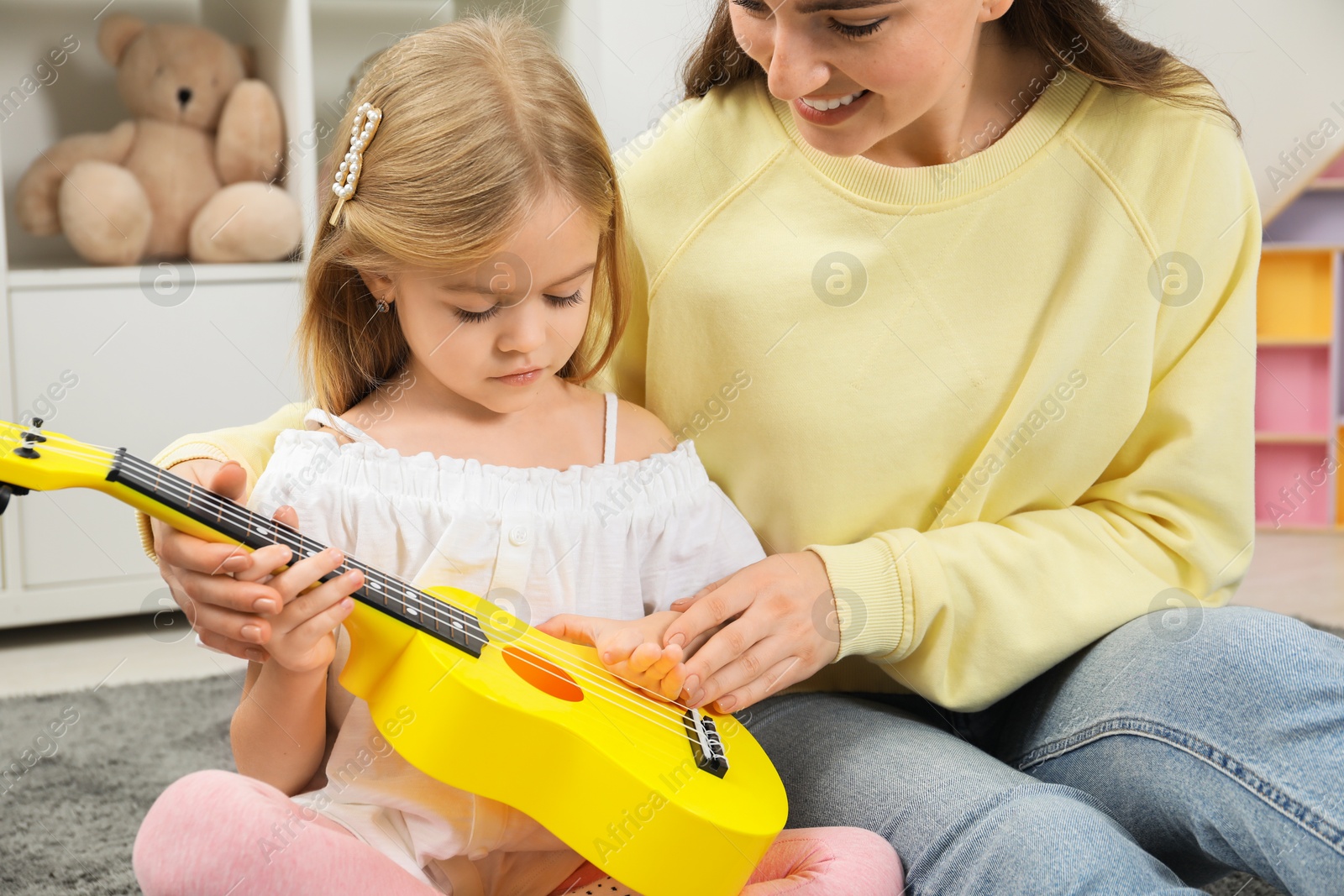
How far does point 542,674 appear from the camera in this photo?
0.78 metres

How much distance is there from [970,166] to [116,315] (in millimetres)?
1463

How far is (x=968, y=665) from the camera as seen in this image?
0.92 m

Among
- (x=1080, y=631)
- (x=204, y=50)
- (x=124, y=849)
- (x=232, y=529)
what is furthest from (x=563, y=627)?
(x=204, y=50)

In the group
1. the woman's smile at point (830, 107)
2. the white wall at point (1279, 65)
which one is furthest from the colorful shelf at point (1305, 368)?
the woman's smile at point (830, 107)

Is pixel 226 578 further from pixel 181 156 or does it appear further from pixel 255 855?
pixel 181 156

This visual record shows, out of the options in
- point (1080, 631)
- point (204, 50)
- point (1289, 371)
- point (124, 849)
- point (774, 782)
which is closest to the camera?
point (774, 782)

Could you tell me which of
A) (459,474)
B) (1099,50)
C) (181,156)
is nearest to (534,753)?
(459,474)

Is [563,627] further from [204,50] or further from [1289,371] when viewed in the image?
[1289,371]

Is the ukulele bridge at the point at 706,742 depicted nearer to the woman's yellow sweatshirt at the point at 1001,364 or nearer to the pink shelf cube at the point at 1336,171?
the woman's yellow sweatshirt at the point at 1001,364

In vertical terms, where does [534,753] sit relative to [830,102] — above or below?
below

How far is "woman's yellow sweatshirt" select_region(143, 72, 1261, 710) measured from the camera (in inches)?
37.0

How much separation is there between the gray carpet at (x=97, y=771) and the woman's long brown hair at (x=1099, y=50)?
2.33ft

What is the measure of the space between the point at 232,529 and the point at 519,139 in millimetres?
347

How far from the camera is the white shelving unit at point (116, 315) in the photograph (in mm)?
1901
